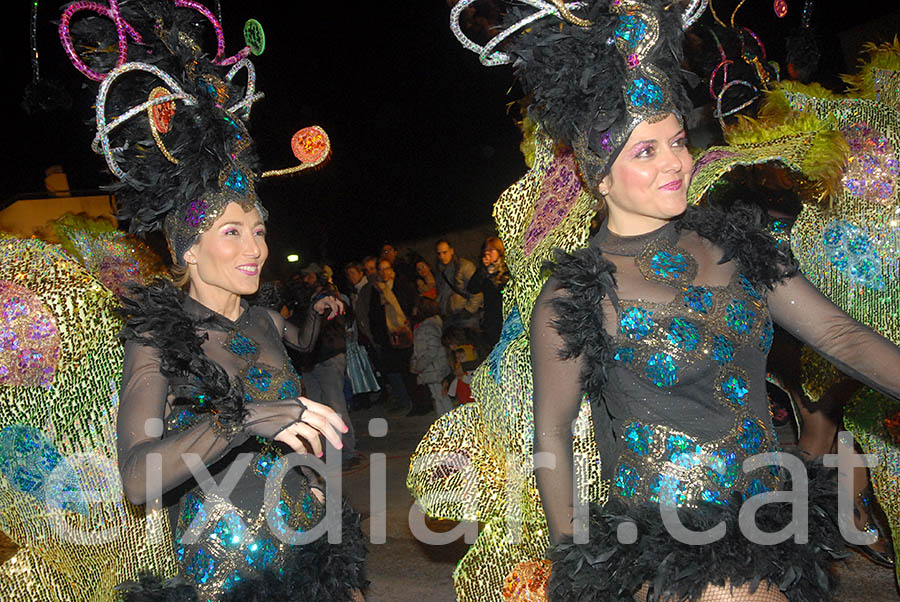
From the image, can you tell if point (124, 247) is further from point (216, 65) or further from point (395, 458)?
point (395, 458)

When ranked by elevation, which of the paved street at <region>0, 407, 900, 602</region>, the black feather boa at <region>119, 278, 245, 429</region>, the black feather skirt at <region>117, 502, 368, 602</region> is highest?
the black feather boa at <region>119, 278, 245, 429</region>

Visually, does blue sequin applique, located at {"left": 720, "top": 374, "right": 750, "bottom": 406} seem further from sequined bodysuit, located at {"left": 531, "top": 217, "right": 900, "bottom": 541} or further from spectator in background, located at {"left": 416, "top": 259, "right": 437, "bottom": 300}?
spectator in background, located at {"left": 416, "top": 259, "right": 437, "bottom": 300}

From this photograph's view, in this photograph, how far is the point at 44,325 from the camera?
2.78m

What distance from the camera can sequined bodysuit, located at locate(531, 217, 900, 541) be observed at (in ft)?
6.77

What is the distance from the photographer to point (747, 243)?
2.26 metres

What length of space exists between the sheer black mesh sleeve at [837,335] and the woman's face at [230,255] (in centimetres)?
153

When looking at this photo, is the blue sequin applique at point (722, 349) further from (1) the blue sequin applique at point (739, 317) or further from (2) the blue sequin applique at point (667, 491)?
(2) the blue sequin applique at point (667, 491)

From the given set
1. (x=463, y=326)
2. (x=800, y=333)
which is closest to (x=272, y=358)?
(x=800, y=333)

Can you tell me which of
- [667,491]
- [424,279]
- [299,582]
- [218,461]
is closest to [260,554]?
[299,582]

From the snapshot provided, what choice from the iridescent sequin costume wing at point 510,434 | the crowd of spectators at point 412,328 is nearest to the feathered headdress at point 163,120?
the iridescent sequin costume wing at point 510,434

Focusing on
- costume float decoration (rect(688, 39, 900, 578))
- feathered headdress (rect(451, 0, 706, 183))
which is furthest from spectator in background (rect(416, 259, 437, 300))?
feathered headdress (rect(451, 0, 706, 183))

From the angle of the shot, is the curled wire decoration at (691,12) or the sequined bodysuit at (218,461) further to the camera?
the curled wire decoration at (691,12)

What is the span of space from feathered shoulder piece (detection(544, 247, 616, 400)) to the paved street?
2185 mm

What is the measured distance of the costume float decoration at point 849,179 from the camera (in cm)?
302
